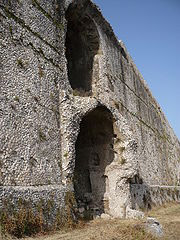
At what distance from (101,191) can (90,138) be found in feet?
7.87

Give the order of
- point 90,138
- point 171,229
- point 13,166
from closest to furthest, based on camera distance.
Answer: point 13,166, point 171,229, point 90,138

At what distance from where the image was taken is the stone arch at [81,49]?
50.0 feet

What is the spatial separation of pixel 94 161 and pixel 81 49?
575 centimetres

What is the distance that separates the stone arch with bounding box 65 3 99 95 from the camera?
50.0 ft

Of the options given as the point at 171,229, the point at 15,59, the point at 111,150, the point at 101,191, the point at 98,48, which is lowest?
the point at 171,229

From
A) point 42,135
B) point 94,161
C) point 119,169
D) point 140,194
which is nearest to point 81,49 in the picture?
point 94,161

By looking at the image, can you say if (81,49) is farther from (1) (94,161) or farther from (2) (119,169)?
(2) (119,169)

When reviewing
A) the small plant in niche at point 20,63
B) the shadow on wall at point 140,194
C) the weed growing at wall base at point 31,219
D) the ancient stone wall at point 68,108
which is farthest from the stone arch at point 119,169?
the weed growing at wall base at point 31,219

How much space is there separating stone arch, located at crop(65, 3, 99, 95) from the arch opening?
2.25 meters

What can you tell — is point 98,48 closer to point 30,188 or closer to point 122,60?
point 122,60

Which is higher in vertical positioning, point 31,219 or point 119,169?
point 119,169

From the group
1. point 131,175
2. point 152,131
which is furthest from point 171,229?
point 152,131

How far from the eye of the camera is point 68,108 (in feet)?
35.9

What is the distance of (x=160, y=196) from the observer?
62.5 ft
